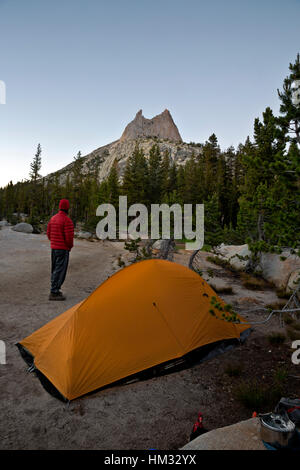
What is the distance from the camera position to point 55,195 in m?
61.1

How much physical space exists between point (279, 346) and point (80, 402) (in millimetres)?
4396

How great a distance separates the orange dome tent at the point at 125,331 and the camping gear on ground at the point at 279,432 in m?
2.14

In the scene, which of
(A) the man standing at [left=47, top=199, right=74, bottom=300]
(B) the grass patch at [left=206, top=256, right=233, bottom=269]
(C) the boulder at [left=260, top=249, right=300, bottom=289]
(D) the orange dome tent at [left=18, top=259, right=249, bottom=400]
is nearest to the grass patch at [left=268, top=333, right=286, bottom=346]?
(D) the orange dome tent at [left=18, top=259, right=249, bottom=400]

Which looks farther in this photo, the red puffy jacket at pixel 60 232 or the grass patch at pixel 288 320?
the red puffy jacket at pixel 60 232

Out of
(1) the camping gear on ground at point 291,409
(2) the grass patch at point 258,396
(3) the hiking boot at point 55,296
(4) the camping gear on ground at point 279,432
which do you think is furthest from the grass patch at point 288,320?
(3) the hiking boot at point 55,296

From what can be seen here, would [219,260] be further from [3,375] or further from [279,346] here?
[3,375]

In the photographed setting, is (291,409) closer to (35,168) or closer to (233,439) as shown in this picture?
(233,439)

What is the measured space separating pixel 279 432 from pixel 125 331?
2633mm

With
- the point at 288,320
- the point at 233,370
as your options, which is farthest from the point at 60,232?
the point at 288,320

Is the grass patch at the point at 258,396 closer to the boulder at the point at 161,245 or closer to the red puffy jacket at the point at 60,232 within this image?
the red puffy jacket at the point at 60,232

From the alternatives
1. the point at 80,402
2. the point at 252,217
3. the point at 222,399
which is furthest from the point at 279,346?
the point at 252,217

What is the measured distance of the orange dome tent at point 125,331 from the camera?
396 centimetres

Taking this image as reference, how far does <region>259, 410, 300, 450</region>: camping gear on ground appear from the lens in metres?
2.26

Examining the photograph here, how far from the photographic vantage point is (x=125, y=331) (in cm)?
441
